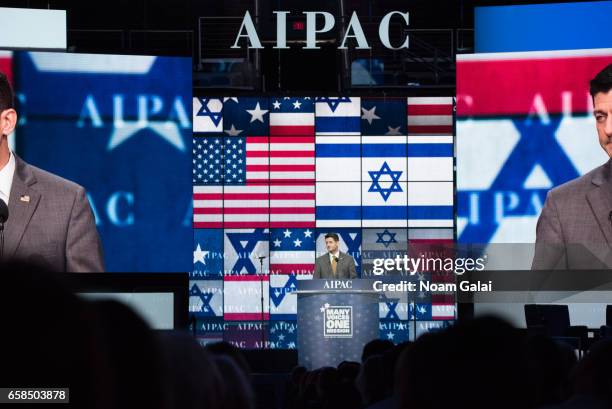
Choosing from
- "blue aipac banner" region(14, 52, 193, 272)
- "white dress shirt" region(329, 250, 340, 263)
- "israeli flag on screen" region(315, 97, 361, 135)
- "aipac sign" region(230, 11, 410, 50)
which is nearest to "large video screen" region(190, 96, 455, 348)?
"israeli flag on screen" region(315, 97, 361, 135)

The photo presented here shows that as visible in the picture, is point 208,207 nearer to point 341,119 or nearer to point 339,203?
point 339,203

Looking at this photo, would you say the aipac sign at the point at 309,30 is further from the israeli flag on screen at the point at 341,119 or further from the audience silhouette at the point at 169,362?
the audience silhouette at the point at 169,362

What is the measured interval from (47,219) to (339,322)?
3519 millimetres

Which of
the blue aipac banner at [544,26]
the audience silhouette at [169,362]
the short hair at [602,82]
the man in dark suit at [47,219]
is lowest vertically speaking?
the audience silhouette at [169,362]

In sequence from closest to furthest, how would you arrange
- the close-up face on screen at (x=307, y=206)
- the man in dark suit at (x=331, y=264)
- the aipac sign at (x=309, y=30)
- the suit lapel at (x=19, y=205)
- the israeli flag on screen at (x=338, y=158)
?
1. the close-up face on screen at (x=307, y=206)
2. the suit lapel at (x=19, y=205)
3. the aipac sign at (x=309, y=30)
4. the man in dark suit at (x=331, y=264)
5. the israeli flag on screen at (x=338, y=158)

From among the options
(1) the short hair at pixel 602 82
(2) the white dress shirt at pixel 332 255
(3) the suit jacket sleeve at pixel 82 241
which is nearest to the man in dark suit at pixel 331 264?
(2) the white dress shirt at pixel 332 255

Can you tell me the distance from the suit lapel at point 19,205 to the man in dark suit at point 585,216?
4176 mm

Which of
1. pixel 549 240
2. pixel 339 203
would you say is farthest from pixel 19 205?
pixel 339 203

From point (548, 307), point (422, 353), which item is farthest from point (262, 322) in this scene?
point (422, 353)

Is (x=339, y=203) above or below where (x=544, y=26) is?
below

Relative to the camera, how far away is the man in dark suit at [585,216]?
1007cm

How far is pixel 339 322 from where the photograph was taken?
1143cm

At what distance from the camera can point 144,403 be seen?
1.33m

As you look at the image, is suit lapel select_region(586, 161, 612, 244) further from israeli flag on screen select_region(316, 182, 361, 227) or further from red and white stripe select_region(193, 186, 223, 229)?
red and white stripe select_region(193, 186, 223, 229)
